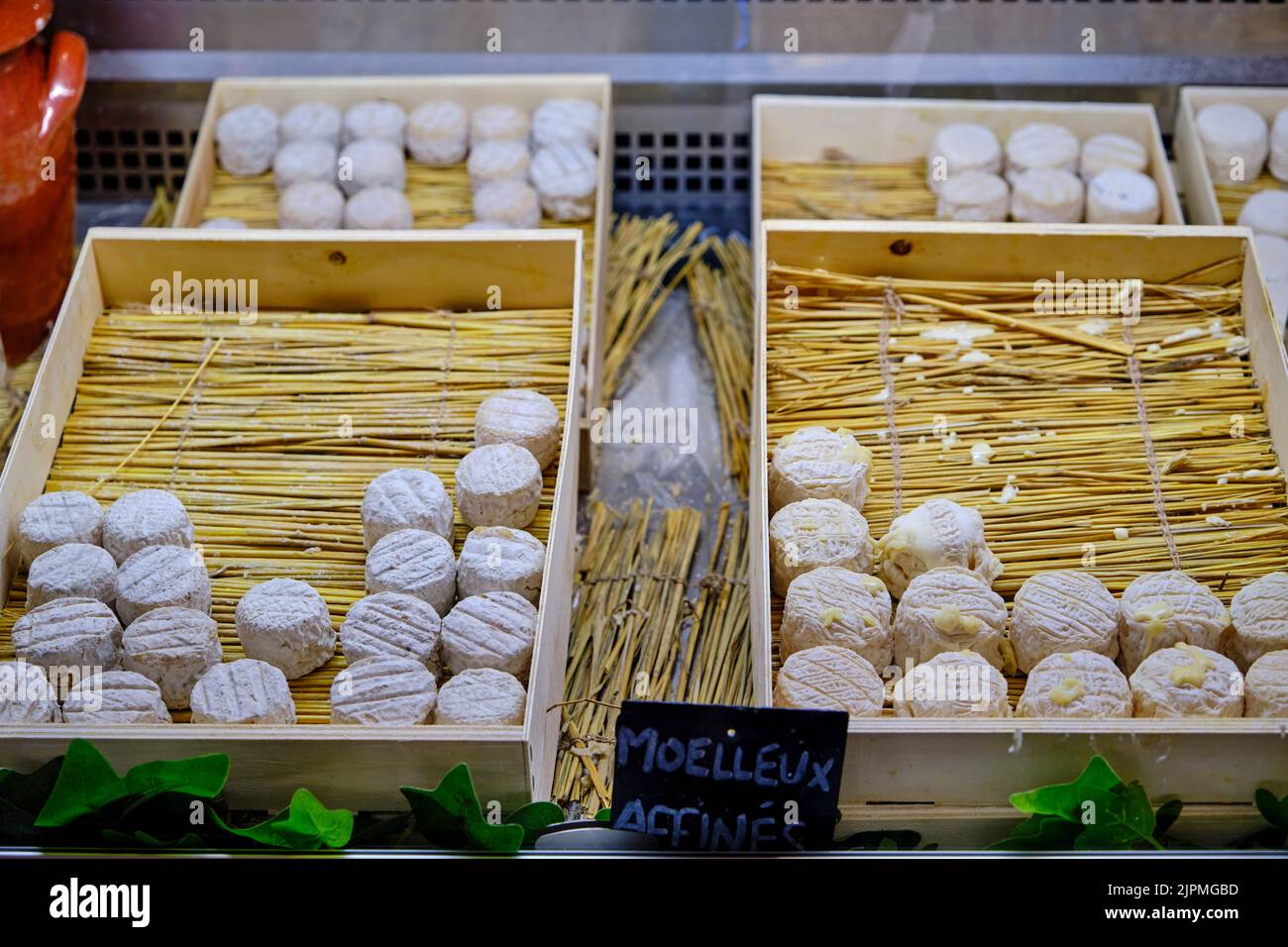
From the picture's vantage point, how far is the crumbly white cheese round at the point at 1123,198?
2.90 metres

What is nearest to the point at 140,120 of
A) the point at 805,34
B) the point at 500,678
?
the point at 805,34

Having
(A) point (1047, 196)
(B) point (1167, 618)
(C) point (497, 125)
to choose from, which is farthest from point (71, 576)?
(A) point (1047, 196)

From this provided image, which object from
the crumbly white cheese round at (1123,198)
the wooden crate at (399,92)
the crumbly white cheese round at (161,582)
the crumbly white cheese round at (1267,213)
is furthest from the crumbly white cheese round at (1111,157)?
the crumbly white cheese round at (161,582)

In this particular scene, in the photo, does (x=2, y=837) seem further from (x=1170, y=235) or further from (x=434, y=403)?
(x=1170, y=235)

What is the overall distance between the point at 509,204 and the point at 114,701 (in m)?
1.49

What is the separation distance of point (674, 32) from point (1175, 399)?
1.41 m

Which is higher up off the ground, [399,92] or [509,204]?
[399,92]

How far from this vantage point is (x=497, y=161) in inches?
120

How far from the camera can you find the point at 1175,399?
2393 millimetres

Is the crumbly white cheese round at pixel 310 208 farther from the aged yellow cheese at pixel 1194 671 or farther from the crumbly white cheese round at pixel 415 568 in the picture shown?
the aged yellow cheese at pixel 1194 671

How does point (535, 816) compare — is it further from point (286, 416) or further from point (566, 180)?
point (566, 180)

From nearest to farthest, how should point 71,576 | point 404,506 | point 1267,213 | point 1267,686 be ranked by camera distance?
point 1267,686, point 71,576, point 404,506, point 1267,213

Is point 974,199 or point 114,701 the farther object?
point 974,199

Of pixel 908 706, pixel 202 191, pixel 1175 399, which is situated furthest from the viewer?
pixel 202 191
